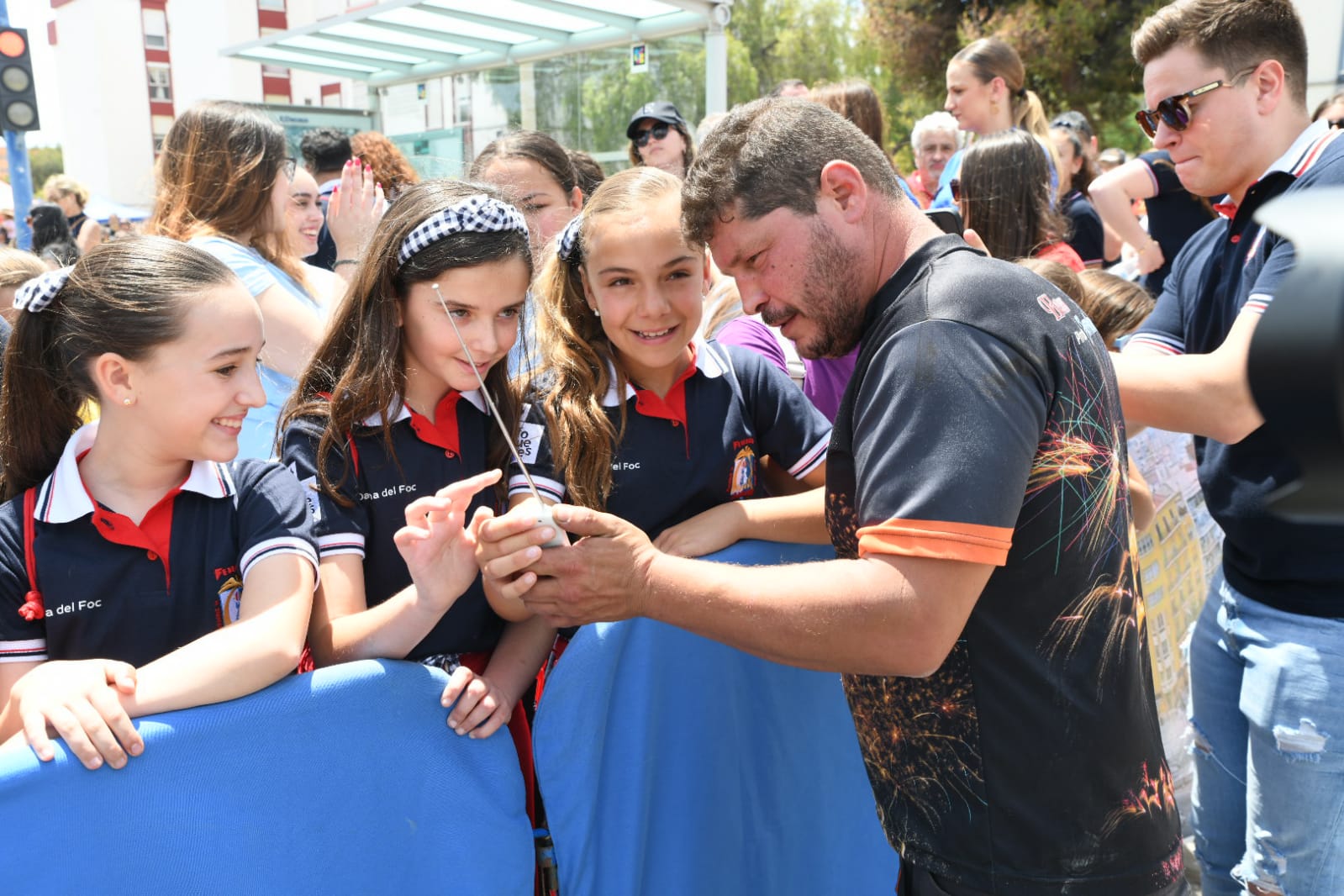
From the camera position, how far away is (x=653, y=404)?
7.85ft

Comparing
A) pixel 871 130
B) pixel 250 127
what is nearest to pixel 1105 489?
pixel 250 127

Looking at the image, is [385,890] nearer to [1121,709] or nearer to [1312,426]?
[1121,709]

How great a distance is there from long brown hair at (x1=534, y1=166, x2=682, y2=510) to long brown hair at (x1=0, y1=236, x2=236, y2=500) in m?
0.76

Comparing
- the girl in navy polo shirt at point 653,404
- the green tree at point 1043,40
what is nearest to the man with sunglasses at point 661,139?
the girl in navy polo shirt at point 653,404

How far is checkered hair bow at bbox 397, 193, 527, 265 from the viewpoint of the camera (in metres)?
2.26

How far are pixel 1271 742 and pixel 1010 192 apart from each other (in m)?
2.54

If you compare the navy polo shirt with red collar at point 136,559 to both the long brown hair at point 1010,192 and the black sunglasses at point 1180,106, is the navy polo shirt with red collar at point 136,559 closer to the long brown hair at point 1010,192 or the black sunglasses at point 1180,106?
the black sunglasses at point 1180,106

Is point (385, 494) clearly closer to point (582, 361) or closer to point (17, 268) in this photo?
point (582, 361)

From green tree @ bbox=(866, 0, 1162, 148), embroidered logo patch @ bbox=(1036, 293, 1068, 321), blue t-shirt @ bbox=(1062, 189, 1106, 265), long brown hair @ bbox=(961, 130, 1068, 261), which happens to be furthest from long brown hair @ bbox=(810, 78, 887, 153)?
green tree @ bbox=(866, 0, 1162, 148)

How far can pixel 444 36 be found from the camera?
1133cm

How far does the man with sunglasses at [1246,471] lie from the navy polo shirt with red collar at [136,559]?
182 cm

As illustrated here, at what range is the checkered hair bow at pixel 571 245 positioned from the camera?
2.55 metres

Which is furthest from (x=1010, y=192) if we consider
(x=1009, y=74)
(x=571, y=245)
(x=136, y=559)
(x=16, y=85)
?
(x=16, y=85)

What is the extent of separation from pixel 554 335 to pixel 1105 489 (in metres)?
1.39
